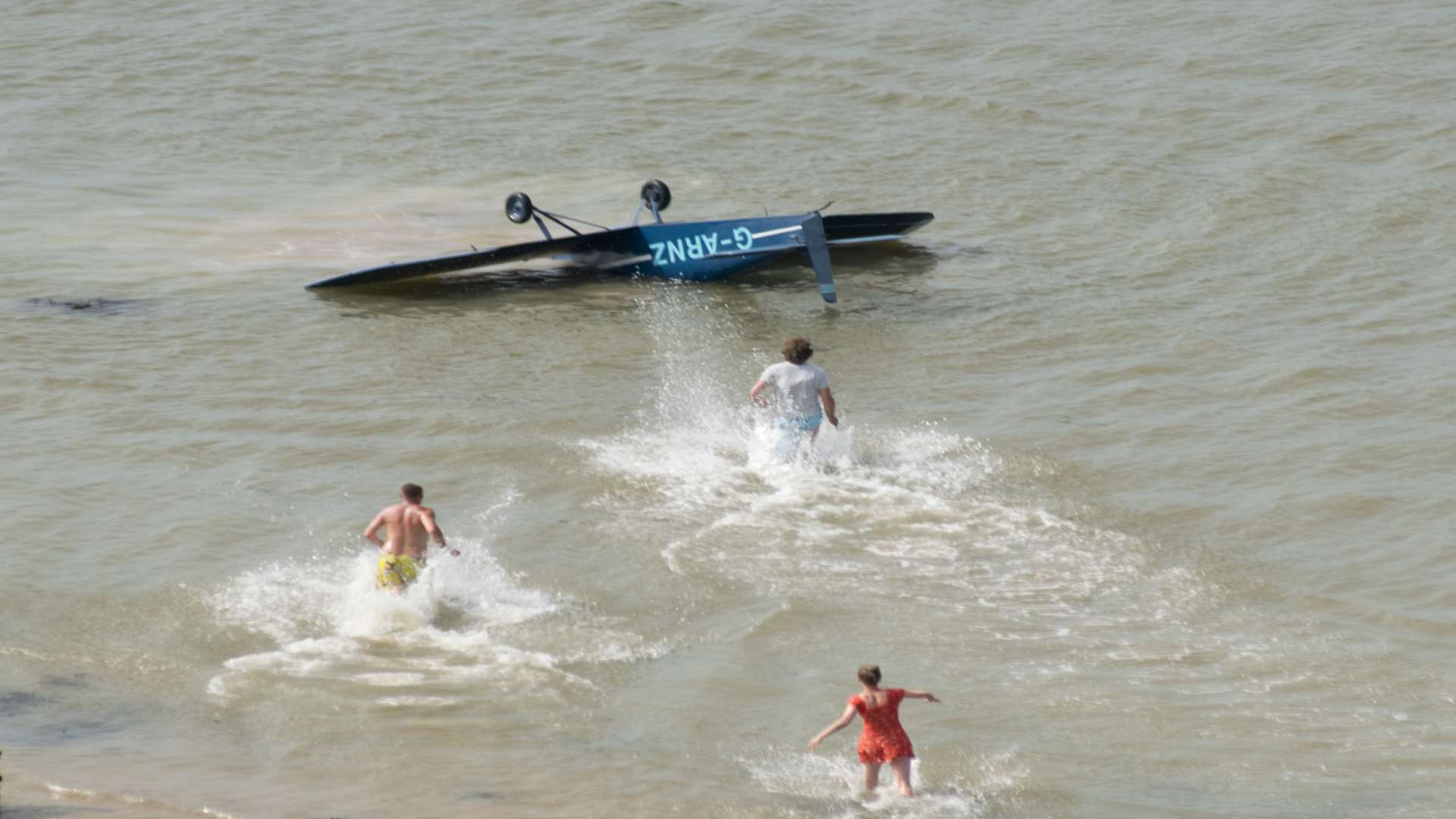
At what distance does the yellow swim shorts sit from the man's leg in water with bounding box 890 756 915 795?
386cm

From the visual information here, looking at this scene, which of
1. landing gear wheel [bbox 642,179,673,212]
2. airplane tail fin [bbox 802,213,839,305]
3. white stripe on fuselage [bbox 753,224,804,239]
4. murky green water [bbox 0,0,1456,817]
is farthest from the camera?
landing gear wheel [bbox 642,179,673,212]

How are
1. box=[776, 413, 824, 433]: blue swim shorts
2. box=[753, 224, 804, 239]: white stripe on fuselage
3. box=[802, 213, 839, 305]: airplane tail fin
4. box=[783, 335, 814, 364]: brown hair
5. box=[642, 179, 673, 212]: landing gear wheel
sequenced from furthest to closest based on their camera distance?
box=[642, 179, 673, 212]: landing gear wheel < box=[753, 224, 804, 239]: white stripe on fuselage < box=[802, 213, 839, 305]: airplane tail fin < box=[776, 413, 824, 433]: blue swim shorts < box=[783, 335, 814, 364]: brown hair

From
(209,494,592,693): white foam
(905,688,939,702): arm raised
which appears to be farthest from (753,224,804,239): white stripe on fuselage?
(905,688,939,702): arm raised

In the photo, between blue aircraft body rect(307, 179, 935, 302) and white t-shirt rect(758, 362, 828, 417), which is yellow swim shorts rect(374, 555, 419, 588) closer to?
white t-shirt rect(758, 362, 828, 417)

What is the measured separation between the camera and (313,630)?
11312 millimetres

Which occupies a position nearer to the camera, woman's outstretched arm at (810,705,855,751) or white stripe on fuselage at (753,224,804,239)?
woman's outstretched arm at (810,705,855,751)

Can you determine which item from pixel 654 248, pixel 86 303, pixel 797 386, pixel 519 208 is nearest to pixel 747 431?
pixel 797 386

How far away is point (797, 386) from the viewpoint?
14109mm

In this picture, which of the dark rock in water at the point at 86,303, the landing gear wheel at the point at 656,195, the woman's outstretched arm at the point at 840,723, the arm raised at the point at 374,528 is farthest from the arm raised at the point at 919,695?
the dark rock in water at the point at 86,303

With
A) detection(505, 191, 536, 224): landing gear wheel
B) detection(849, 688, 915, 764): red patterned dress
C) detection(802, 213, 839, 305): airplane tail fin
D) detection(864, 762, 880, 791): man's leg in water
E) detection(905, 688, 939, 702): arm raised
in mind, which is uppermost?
detection(505, 191, 536, 224): landing gear wheel

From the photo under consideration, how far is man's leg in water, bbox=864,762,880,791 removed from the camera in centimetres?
919

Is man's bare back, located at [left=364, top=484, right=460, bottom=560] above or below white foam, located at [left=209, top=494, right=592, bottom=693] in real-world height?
above

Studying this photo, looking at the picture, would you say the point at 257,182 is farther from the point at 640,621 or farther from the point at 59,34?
the point at 640,621

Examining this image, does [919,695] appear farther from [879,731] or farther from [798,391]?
[798,391]
